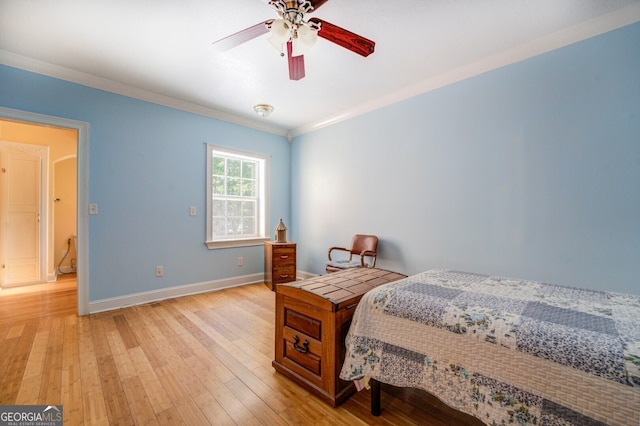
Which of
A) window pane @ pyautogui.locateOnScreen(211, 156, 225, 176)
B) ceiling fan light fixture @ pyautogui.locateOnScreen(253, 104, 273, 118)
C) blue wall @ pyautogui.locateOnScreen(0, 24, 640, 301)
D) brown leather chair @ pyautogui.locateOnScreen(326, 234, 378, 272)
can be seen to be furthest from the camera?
window pane @ pyautogui.locateOnScreen(211, 156, 225, 176)

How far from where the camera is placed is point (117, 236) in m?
3.04

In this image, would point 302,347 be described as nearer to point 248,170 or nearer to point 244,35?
point 244,35

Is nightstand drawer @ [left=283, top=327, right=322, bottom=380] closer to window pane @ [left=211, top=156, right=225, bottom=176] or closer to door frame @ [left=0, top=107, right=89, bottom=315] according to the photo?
door frame @ [left=0, top=107, right=89, bottom=315]

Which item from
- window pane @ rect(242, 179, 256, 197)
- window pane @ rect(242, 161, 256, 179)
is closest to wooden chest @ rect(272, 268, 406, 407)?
window pane @ rect(242, 179, 256, 197)

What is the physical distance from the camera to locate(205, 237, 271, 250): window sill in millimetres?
3783

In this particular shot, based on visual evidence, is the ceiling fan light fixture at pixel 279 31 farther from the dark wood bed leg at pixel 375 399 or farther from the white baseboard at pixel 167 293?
the white baseboard at pixel 167 293

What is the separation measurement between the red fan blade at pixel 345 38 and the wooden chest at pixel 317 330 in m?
1.65

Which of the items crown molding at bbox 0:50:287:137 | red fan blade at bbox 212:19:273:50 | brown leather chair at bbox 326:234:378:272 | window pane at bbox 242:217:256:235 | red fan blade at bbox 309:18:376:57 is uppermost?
crown molding at bbox 0:50:287:137

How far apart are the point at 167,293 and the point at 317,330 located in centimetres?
267

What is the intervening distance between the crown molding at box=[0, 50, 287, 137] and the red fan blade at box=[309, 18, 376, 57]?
2.51 meters

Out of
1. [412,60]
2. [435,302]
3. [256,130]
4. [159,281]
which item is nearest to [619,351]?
[435,302]

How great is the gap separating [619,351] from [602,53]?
2381 millimetres

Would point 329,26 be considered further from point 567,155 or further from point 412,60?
point 567,155

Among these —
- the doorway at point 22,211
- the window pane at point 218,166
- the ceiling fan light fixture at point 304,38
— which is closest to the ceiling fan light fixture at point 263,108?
the window pane at point 218,166
